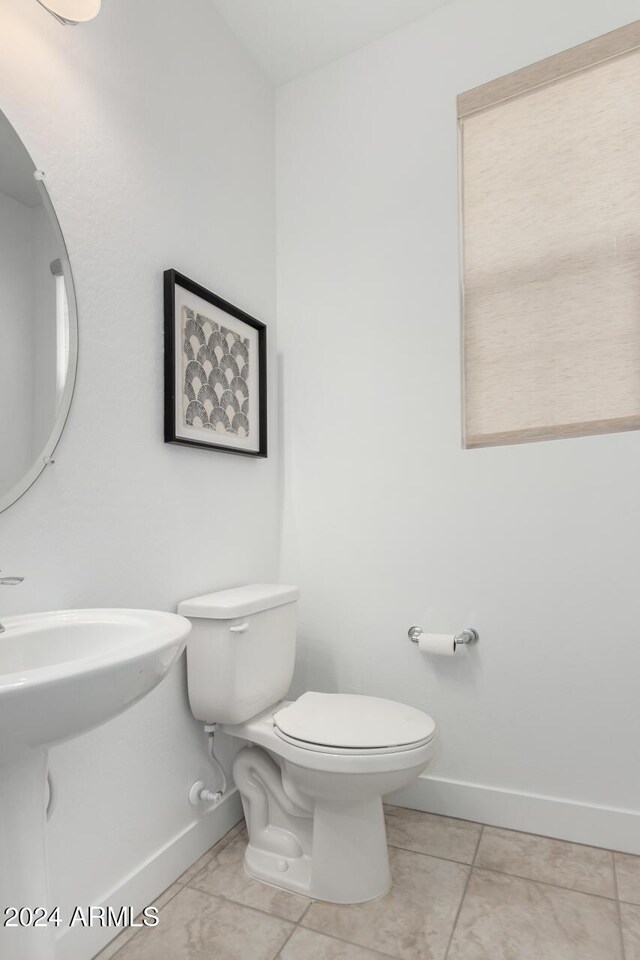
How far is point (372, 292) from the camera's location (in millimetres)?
2092

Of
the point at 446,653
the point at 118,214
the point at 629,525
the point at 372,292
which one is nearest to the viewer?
the point at 118,214

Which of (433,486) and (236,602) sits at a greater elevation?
(433,486)

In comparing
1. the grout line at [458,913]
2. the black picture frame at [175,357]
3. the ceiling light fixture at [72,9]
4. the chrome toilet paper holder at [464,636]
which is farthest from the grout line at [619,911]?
the ceiling light fixture at [72,9]

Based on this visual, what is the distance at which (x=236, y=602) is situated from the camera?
160 centimetres

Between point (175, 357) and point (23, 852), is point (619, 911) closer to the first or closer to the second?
point (23, 852)

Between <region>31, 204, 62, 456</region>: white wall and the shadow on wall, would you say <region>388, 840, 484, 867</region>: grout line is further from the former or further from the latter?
<region>31, 204, 62, 456</region>: white wall

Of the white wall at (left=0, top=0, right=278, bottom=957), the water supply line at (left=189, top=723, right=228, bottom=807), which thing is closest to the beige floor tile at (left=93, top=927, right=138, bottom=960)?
the white wall at (left=0, top=0, right=278, bottom=957)

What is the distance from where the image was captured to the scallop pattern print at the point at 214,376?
171cm

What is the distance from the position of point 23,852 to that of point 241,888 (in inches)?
33.5

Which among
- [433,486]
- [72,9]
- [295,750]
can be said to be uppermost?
[72,9]

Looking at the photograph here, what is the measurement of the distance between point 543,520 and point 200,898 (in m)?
1.42

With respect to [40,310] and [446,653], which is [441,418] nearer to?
[446,653]

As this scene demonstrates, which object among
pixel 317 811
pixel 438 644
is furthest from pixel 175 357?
pixel 317 811

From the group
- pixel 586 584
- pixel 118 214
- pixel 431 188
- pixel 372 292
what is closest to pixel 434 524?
pixel 586 584
